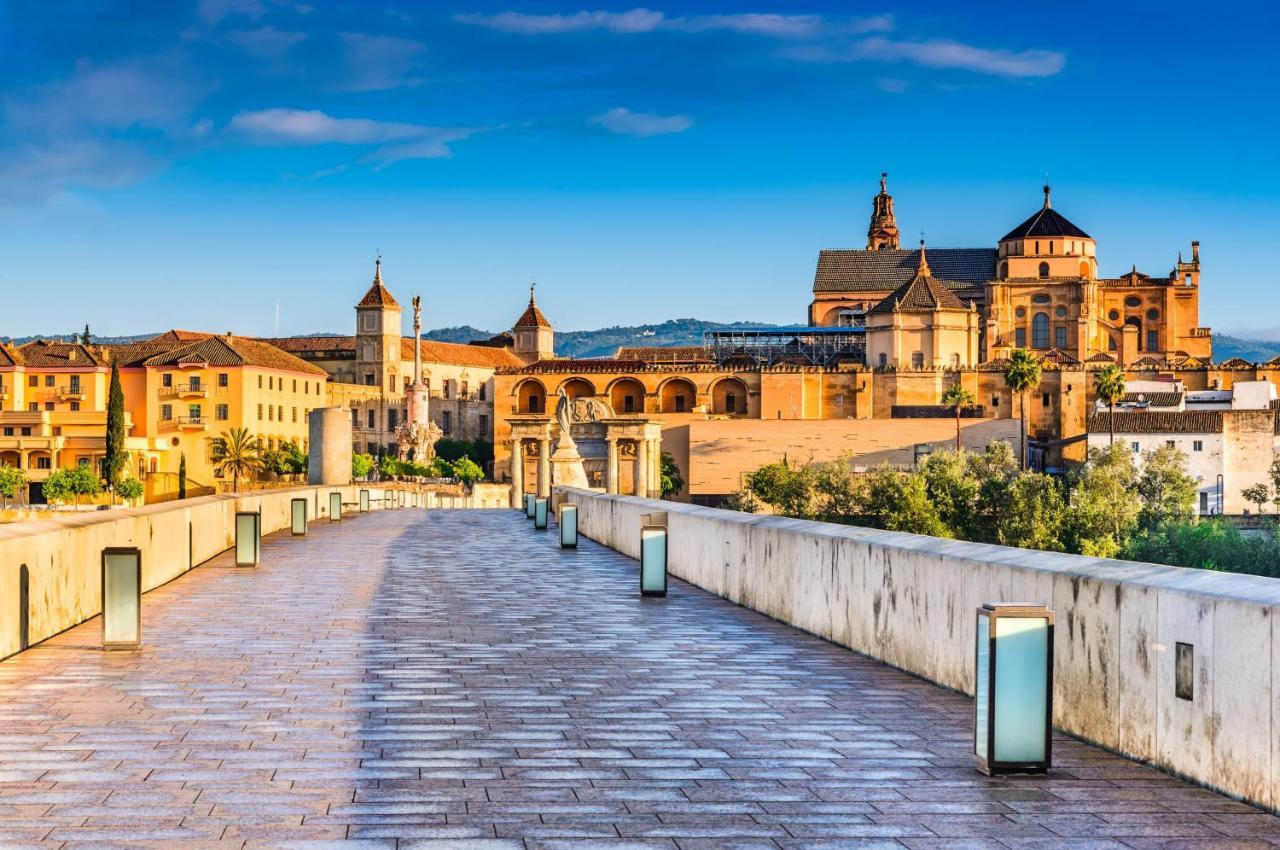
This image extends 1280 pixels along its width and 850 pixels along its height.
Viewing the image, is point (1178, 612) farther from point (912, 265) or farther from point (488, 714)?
point (912, 265)

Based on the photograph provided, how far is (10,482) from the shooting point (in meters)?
89.4

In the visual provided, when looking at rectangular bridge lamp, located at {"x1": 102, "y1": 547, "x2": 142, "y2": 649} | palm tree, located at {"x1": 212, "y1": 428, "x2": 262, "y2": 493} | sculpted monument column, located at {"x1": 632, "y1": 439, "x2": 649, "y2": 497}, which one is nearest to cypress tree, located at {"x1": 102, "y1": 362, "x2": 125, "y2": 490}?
palm tree, located at {"x1": 212, "y1": 428, "x2": 262, "y2": 493}

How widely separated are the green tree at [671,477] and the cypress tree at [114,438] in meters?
33.2

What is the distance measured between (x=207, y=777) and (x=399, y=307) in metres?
136

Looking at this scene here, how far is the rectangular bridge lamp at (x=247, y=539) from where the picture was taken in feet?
56.0

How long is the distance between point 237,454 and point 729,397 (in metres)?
36.7

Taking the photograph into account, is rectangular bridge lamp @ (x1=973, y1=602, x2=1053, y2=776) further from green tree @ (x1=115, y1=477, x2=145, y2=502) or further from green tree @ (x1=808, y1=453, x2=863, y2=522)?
green tree @ (x1=115, y1=477, x2=145, y2=502)

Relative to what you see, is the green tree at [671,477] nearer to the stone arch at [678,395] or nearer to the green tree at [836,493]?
the green tree at [836,493]

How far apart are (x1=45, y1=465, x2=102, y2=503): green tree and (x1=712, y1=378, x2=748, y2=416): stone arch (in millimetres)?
46532

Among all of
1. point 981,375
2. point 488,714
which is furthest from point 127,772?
point 981,375

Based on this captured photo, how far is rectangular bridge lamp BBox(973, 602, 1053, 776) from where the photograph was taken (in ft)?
20.5

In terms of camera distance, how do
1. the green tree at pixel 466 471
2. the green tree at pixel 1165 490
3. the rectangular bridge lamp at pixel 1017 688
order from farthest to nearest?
1. the green tree at pixel 466 471
2. the green tree at pixel 1165 490
3. the rectangular bridge lamp at pixel 1017 688

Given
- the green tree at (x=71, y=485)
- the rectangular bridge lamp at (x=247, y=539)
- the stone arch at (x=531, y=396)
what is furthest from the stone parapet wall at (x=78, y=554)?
the stone arch at (x=531, y=396)

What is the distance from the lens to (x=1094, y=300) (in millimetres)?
125125
